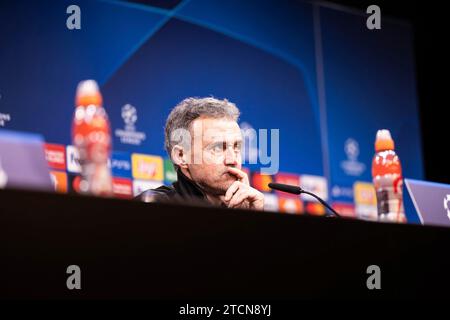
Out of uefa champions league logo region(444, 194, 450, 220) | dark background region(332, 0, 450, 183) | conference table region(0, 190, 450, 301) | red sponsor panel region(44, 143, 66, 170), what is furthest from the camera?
dark background region(332, 0, 450, 183)

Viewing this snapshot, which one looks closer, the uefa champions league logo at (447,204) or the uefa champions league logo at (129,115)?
the uefa champions league logo at (447,204)

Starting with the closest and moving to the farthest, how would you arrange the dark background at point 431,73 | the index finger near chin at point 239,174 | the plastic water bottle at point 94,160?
the plastic water bottle at point 94,160 → the index finger near chin at point 239,174 → the dark background at point 431,73

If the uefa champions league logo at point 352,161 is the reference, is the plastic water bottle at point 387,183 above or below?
below

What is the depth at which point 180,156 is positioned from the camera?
260 cm

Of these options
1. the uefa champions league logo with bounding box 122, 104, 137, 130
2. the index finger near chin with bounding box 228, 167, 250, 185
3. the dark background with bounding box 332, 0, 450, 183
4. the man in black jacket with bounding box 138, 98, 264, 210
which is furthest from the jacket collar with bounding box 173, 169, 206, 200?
the dark background with bounding box 332, 0, 450, 183

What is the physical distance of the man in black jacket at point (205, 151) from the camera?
2.53 meters

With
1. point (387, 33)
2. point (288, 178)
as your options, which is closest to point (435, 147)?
point (387, 33)

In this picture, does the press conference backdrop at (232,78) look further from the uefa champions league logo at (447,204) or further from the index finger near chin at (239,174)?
the uefa champions league logo at (447,204)

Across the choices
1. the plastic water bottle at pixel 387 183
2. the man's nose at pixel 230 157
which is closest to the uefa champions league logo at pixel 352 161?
the plastic water bottle at pixel 387 183

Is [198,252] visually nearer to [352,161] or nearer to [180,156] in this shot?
[180,156]

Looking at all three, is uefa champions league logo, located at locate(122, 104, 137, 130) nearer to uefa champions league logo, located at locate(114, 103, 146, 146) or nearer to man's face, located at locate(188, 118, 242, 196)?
uefa champions league logo, located at locate(114, 103, 146, 146)

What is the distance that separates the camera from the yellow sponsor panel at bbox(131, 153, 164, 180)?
3.28 m

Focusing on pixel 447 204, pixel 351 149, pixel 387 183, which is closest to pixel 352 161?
pixel 351 149
